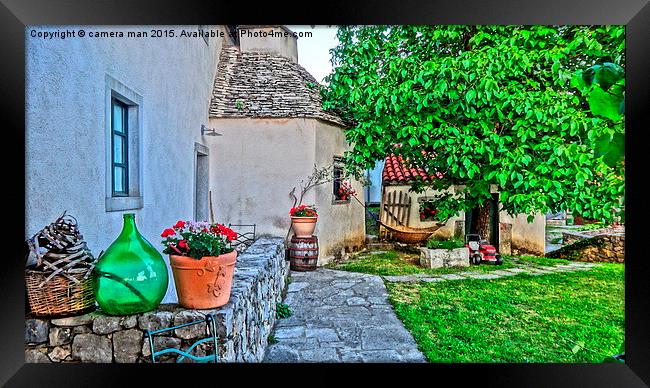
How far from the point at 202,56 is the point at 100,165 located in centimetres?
329

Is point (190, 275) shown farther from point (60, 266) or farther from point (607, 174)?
point (607, 174)

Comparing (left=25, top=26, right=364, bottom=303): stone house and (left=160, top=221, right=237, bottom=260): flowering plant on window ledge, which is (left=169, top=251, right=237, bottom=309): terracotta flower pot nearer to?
(left=160, top=221, right=237, bottom=260): flowering plant on window ledge

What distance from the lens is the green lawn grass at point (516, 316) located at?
11.4 ft

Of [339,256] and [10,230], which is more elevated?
[10,230]

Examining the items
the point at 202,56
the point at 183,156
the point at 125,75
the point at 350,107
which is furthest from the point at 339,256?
the point at 125,75

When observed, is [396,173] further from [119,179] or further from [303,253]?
[119,179]

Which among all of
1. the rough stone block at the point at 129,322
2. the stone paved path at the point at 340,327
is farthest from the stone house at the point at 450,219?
the rough stone block at the point at 129,322

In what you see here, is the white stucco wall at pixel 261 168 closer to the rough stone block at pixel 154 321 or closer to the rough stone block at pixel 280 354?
the rough stone block at pixel 280 354

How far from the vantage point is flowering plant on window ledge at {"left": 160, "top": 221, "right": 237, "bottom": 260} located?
2.08 m

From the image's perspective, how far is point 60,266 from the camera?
183cm

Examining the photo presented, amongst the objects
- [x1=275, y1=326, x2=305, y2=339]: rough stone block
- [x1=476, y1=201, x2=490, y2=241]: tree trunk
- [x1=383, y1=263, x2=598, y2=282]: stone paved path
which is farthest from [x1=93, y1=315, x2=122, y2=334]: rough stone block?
[x1=476, y1=201, x2=490, y2=241]: tree trunk

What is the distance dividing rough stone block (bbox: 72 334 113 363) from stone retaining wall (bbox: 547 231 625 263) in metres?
7.60

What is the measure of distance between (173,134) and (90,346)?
9.92ft
